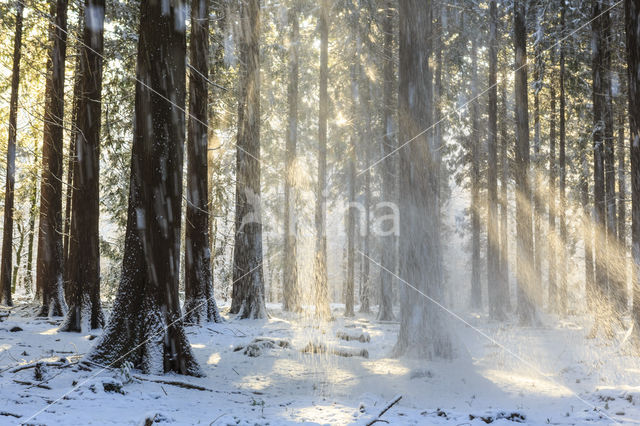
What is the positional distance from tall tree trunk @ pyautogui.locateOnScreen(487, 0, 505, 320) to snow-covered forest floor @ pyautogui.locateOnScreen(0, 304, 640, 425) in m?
6.40

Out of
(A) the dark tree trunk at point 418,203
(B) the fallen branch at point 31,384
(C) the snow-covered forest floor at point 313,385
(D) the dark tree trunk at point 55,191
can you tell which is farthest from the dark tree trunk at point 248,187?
(B) the fallen branch at point 31,384

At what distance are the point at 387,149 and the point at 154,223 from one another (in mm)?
12769

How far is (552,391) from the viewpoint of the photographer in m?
6.46

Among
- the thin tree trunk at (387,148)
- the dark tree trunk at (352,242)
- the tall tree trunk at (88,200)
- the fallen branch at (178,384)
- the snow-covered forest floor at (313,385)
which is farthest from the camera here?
the dark tree trunk at (352,242)

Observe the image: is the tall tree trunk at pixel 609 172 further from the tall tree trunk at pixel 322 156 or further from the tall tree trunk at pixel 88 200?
the tall tree trunk at pixel 88 200

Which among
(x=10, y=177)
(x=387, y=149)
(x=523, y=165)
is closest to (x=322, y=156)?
(x=387, y=149)

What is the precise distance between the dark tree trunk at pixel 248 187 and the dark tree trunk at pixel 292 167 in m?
3.04

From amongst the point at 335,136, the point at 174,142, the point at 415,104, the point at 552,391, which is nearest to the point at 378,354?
the point at 552,391

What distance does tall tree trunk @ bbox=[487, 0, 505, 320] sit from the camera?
16516 mm

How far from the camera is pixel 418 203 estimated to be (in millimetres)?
9000

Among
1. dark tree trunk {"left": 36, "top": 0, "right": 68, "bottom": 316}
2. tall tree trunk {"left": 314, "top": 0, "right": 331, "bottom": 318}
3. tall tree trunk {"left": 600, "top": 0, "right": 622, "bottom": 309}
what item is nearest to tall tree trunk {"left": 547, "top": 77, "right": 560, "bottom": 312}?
tall tree trunk {"left": 600, "top": 0, "right": 622, "bottom": 309}

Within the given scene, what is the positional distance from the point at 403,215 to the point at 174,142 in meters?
4.55

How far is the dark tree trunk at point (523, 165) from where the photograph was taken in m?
14.7

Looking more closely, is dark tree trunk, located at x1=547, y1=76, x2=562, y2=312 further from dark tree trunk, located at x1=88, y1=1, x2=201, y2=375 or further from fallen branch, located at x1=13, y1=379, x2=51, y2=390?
fallen branch, located at x1=13, y1=379, x2=51, y2=390
